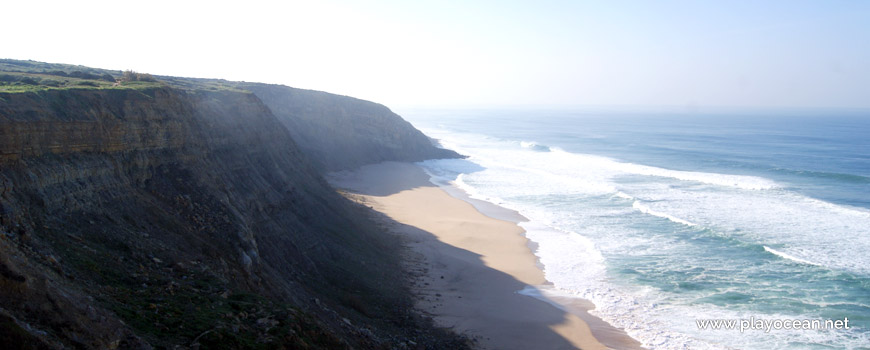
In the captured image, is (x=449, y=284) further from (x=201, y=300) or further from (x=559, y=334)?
(x=201, y=300)

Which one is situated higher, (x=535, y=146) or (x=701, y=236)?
(x=701, y=236)

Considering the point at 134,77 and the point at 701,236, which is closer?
the point at 134,77

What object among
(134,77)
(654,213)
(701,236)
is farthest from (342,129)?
Result: (701,236)

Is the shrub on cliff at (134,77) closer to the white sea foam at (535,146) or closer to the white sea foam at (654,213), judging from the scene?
the white sea foam at (654,213)

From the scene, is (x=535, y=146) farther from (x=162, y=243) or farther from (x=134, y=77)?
(x=162, y=243)

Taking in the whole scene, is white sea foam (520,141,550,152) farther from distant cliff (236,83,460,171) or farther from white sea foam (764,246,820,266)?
white sea foam (764,246,820,266)

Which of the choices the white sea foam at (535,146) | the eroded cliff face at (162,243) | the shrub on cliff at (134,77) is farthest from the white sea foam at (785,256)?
the white sea foam at (535,146)

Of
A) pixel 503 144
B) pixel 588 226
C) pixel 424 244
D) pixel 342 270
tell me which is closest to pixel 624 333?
pixel 342 270

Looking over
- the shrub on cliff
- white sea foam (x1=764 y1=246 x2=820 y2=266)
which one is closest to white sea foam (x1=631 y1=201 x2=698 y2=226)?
white sea foam (x1=764 y1=246 x2=820 y2=266)
